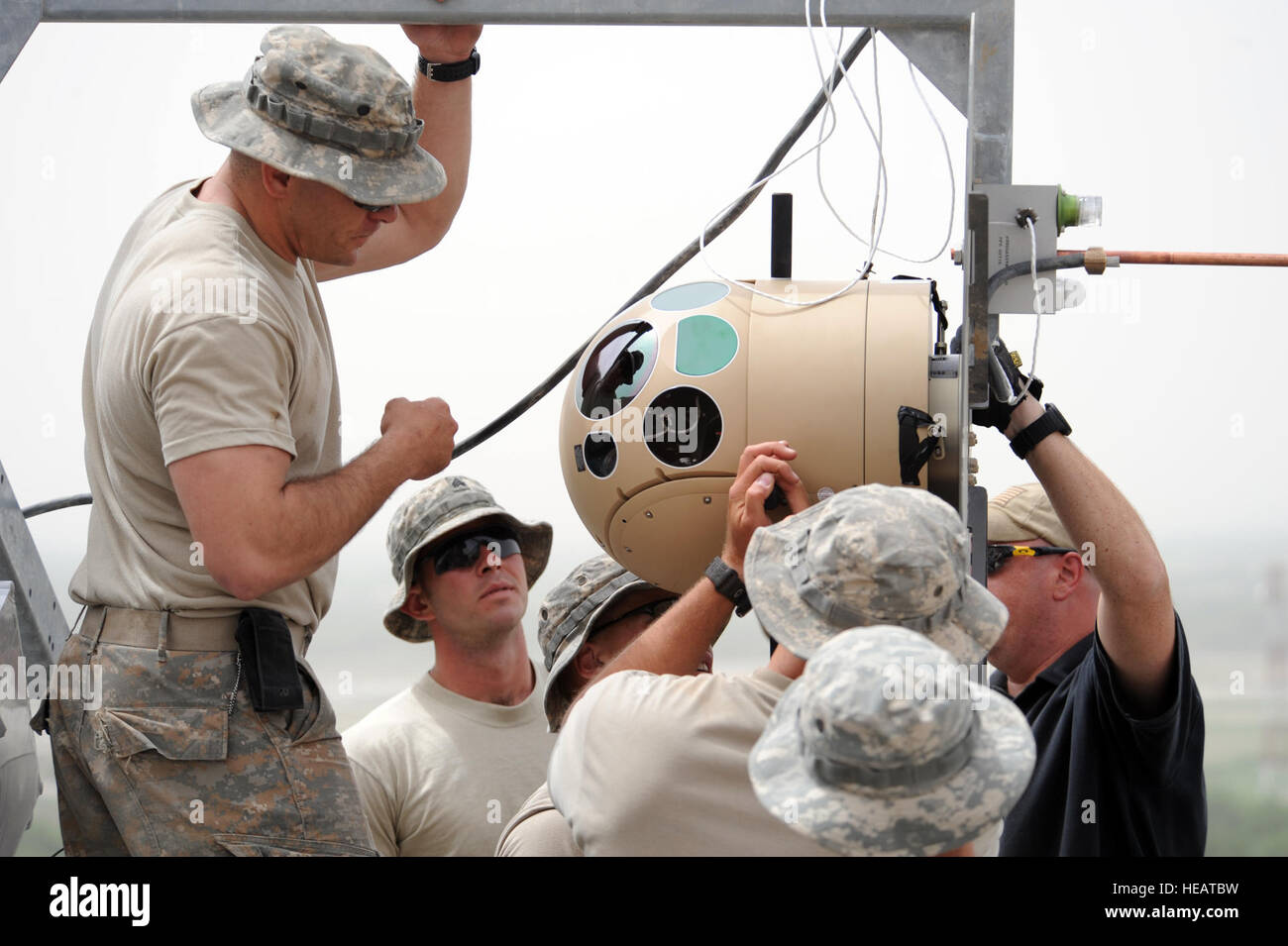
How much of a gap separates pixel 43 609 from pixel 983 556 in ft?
8.05

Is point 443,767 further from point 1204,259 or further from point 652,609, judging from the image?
point 1204,259

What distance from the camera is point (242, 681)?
3287mm

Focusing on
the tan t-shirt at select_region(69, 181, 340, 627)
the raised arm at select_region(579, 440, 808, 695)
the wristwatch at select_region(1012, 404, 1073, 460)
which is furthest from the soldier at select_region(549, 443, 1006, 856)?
the wristwatch at select_region(1012, 404, 1073, 460)

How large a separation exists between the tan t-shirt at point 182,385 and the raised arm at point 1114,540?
175 centimetres

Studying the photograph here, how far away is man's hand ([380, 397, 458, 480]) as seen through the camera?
3.43 metres

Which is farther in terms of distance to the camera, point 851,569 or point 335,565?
point 335,565

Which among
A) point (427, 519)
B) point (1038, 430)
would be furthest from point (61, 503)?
point (1038, 430)

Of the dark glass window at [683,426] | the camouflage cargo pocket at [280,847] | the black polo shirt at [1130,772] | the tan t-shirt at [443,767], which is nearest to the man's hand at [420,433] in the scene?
the dark glass window at [683,426]

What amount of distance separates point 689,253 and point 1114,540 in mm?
1331

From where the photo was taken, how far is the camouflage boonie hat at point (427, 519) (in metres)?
4.81

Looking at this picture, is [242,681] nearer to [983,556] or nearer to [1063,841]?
[983,556]

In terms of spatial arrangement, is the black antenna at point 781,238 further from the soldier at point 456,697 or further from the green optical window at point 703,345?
the soldier at point 456,697

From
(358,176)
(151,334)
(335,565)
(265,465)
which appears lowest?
(335,565)
